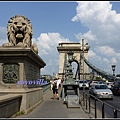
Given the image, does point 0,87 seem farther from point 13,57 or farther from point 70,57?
point 70,57

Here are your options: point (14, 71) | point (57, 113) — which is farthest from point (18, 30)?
point (57, 113)

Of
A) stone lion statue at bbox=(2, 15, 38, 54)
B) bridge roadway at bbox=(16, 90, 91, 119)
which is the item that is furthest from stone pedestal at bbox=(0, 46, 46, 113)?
stone lion statue at bbox=(2, 15, 38, 54)

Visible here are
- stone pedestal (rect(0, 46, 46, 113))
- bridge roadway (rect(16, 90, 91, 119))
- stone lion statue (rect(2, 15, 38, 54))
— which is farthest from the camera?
stone lion statue (rect(2, 15, 38, 54))

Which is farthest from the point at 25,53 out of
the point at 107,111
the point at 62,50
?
the point at 62,50

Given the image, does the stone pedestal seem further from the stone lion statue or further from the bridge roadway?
the stone lion statue

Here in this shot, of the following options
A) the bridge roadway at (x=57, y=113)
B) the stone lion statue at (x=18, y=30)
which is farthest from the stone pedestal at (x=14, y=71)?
the stone lion statue at (x=18, y=30)

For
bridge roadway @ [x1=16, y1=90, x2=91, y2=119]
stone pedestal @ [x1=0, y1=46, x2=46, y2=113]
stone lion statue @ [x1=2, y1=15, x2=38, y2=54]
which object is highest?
stone lion statue @ [x1=2, y1=15, x2=38, y2=54]

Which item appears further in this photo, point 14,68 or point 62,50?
point 62,50

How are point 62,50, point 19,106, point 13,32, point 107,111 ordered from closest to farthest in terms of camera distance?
point 107,111
point 19,106
point 13,32
point 62,50

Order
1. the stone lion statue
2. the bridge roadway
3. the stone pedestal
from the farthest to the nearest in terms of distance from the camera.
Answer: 1. the stone lion statue
2. the stone pedestal
3. the bridge roadway

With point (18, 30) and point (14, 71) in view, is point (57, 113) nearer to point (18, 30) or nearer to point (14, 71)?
point (14, 71)

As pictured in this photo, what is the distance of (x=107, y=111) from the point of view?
7711 millimetres

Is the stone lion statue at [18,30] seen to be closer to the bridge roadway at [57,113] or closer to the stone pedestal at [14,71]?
the stone pedestal at [14,71]

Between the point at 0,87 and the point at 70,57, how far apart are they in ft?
40.3
